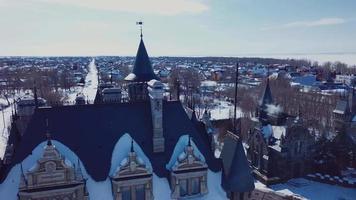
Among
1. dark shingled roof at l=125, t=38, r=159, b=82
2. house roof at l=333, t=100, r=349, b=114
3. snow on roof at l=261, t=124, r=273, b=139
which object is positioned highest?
dark shingled roof at l=125, t=38, r=159, b=82

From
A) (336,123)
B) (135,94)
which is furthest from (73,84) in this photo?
(135,94)

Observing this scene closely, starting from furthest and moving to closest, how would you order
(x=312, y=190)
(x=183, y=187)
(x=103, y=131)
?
(x=312, y=190), (x=103, y=131), (x=183, y=187)

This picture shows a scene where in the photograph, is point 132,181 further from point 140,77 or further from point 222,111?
point 222,111

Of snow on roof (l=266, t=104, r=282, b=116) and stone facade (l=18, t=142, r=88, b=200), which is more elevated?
stone facade (l=18, t=142, r=88, b=200)

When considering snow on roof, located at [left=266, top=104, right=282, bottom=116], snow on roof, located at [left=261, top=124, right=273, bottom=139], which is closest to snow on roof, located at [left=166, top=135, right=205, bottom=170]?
snow on roof, located at [left=261, top=124, right=273, bottom=139]

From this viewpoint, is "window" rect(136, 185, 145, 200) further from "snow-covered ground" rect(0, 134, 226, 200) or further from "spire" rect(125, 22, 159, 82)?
"spire" rect(125, 22, 159, 82)

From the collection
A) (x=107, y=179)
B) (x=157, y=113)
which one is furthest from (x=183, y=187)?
(x=157, y=113)

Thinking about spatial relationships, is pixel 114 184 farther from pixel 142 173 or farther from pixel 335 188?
pixel 335 188
